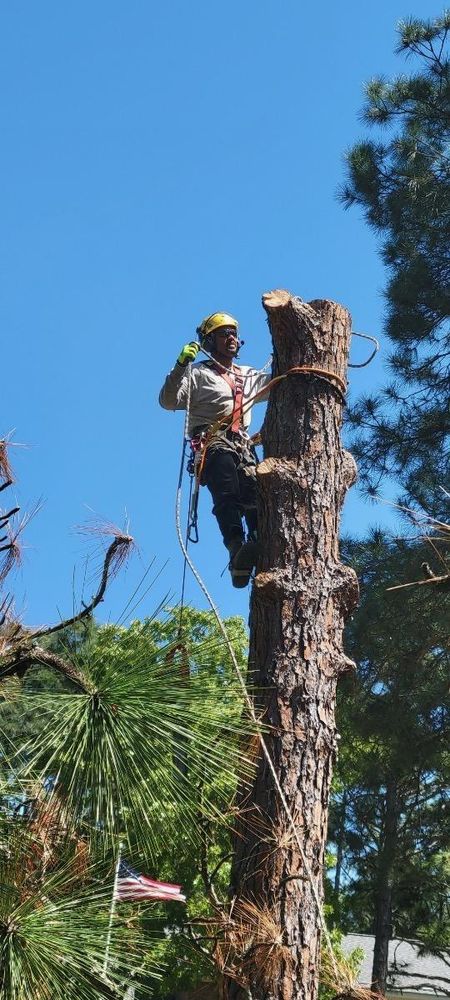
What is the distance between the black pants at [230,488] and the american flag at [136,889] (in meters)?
1.46

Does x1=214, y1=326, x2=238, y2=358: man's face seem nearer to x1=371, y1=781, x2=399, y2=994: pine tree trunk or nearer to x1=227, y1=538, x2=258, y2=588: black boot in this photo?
x1=227, y1=538, x2=258, y2=588: black boot

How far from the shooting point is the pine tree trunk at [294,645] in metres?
3.38

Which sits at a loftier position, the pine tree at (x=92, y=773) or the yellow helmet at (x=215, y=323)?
the yellow helmet at (x=215, y=323)

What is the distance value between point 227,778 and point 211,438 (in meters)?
1.89

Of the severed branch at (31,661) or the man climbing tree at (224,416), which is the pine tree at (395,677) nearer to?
the man climbing tree at (224,416)

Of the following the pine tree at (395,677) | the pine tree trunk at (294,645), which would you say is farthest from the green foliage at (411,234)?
the pine tree trunk at (294,645)

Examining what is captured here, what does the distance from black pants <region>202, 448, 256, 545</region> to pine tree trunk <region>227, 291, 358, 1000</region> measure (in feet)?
3.16

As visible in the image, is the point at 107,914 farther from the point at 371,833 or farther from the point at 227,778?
the point at 371,833

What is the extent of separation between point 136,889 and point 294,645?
1.57 meters

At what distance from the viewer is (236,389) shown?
18.2ft

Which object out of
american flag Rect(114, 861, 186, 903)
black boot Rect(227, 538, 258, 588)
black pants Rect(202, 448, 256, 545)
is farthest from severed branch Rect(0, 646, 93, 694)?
black pants Rect(202, 448, 256, 545)

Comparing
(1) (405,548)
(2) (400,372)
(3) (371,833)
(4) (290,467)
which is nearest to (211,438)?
(4) (290,467)

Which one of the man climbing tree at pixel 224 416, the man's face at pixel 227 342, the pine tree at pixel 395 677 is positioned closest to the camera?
the man climbing tree at pixel 224 416

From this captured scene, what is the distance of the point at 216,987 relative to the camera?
3.49m
